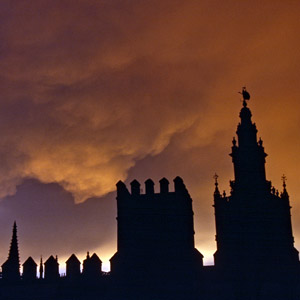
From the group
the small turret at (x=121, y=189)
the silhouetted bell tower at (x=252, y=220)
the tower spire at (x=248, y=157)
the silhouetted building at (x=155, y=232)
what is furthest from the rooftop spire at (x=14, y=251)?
the tower spire at (x=248, y=157)

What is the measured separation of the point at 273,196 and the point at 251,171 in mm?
4387

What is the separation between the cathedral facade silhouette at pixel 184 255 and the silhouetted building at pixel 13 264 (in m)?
0.65

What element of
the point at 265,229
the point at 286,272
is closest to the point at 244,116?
the point at 265,229

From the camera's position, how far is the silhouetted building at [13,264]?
7794 cm

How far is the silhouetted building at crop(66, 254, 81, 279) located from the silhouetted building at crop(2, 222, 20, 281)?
28.5 feet

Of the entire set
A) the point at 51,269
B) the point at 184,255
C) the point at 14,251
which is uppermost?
the point at 14,251

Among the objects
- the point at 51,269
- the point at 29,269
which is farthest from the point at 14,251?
the point at 51,269

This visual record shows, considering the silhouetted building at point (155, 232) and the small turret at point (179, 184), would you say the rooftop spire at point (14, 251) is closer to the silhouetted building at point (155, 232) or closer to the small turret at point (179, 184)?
the silhouetted building at point (155, 232)

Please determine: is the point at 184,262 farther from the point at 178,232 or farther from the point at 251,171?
the point at 251,171

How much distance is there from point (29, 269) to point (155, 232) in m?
17.3

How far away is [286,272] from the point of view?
237 ft

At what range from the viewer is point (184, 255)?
236 feet

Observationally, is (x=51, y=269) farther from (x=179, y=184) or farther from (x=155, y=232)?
(x=179, y=184)

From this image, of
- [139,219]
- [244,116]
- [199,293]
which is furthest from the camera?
[244,116]
